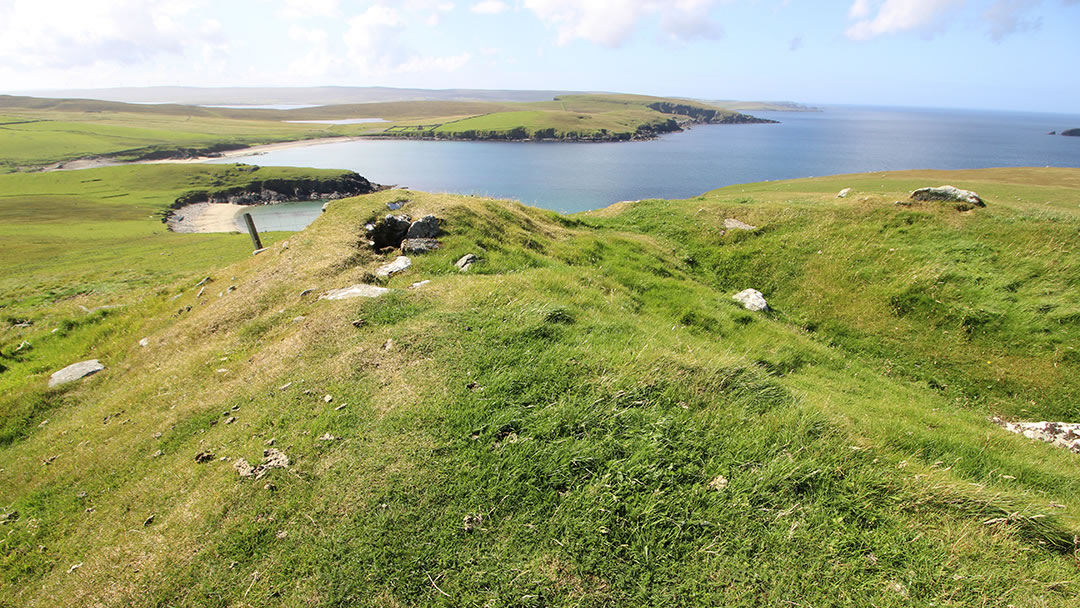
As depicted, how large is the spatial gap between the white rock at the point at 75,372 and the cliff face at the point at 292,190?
401ft

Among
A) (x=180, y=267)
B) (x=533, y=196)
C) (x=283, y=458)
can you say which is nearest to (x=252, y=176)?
(x=533, y=196)

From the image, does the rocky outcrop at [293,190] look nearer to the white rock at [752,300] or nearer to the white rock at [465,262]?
the white rock at [465,262]

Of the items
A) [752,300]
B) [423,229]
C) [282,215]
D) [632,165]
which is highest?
[632,165]

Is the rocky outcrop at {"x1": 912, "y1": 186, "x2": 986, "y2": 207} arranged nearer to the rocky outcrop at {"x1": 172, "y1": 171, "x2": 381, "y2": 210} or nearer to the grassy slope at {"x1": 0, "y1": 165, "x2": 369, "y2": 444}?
the grassy slope at {"x1": 0, "y1": 165, "x2": 369, "y2": 444}

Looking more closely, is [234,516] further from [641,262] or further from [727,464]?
[641,262]

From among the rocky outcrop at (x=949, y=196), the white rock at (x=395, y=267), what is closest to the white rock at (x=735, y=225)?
the rocky outcrop at (x=949, y=196)

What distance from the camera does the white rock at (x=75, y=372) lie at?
13.0 metres

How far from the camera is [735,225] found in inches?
918

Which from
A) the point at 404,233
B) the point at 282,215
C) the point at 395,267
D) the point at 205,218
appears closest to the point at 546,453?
the point at 395,267

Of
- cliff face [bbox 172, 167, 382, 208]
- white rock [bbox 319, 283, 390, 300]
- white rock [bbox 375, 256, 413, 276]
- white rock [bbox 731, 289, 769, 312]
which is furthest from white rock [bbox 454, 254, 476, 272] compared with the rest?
cliff face [bbox 172, 167, 382, 208]

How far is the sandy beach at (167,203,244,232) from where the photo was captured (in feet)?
306

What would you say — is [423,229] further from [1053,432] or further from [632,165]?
[632,165]

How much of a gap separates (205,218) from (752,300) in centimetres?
12673

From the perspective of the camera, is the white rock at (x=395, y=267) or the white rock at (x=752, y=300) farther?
the white rock at (x=752, y=300)
